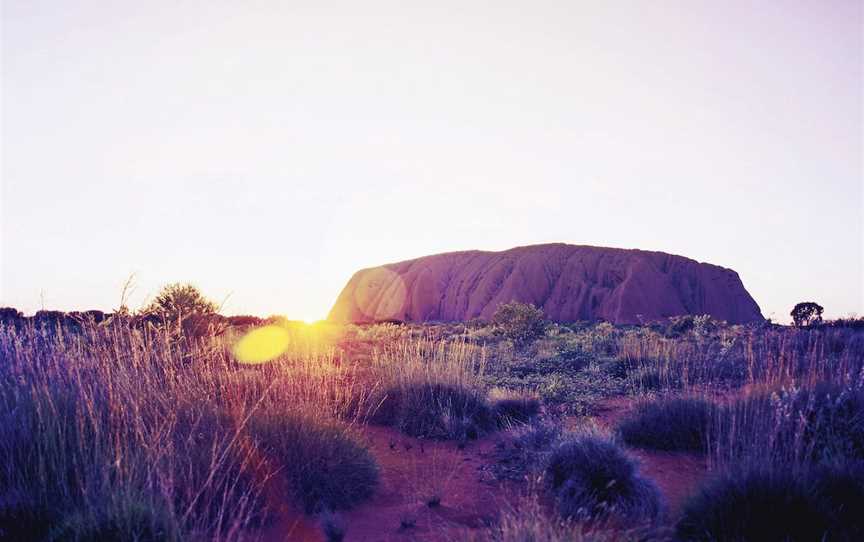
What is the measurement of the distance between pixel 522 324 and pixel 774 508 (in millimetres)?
16912

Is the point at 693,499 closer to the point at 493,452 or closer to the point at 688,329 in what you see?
the point at 493,452

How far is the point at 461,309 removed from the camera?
67938 millimetres

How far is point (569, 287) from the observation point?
62.8 meters

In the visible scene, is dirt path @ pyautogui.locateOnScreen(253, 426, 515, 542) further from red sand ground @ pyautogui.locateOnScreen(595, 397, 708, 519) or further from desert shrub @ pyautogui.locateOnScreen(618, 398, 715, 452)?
desert shrub @ pyautogui.locateOnScreen(618, 398, 715, 452)

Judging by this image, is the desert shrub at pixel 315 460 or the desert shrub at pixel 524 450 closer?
the desert shrub at pixel 315 460

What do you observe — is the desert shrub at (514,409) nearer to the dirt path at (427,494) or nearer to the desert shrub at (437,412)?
the desert shrub at (437,412)

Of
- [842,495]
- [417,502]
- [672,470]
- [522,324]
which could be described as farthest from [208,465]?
[522,324]

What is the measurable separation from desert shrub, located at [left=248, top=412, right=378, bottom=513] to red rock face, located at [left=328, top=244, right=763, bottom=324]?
5375 cm

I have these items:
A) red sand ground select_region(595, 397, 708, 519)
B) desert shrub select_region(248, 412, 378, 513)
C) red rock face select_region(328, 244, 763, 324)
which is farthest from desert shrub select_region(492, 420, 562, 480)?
red rock face select_region(328, 244, 763, 324)

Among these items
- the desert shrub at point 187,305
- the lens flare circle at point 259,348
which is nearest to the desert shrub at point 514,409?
the lens flare circle at point 259,348

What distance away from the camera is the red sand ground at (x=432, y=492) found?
13.1 ft

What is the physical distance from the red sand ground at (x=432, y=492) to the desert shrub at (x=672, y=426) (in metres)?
Result: 0.19

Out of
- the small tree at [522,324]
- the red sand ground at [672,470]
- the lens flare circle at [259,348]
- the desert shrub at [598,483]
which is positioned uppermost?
the small tree at [522,324]

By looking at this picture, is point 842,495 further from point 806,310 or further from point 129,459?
point 806,310
